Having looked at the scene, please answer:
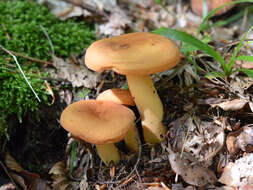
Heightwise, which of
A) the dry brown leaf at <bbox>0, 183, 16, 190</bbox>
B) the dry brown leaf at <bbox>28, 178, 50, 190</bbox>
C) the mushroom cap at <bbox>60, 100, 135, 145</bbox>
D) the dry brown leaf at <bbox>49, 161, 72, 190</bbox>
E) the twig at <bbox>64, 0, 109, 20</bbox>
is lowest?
the dry brown leaf at <bbox>28, 178, 50, 190</bbox>

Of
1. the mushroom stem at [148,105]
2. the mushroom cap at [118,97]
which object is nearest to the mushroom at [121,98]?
the mushroom cap at [118,97]

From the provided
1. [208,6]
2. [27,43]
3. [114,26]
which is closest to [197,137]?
[114,26]

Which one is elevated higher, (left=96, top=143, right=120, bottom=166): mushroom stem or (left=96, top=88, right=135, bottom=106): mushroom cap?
(left=96, top=88, right=135, bottom=106): mushroom cap

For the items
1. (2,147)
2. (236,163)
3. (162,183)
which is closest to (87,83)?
(2,147)

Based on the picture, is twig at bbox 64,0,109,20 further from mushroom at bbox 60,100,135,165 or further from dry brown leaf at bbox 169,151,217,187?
dry brown leaf at bbox 169,151,217,187

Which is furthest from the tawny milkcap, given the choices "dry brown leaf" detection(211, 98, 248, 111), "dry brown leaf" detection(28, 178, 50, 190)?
"dry brown leaf" detection(28, 178, 50, 190)

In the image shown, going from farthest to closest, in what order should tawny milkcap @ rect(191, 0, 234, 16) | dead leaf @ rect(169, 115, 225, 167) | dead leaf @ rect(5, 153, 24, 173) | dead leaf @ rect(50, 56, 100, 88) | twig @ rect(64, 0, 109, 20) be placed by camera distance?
tawny milkcap @ rect(191, 0, 234, 16) < twig @ rect(64, 0, 109, 20) < dead leaf @ rect(50, 56, 100, 88) < dead leaf @ rect(5, 153, 24, 173) < dead leaf @ rect(169, 115, 225, 167)
